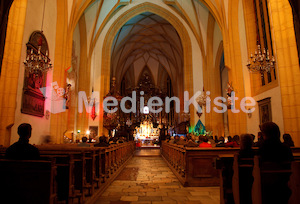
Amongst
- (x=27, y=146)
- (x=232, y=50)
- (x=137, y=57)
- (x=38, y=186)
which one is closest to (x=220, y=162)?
(x=38, y=186)

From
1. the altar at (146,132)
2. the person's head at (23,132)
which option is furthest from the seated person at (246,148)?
the altar at (146,132)

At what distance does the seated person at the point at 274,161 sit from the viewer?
199 cm

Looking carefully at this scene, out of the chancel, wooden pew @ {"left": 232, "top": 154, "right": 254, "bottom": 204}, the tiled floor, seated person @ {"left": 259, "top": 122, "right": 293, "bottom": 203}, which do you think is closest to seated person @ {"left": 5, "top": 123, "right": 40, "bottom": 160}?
the chancel

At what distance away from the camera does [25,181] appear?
214cm

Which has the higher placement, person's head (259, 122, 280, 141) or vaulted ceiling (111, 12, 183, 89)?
vaulted ceiling (111, 12, 183, 89)

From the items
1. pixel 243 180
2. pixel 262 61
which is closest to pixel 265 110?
pixel 262 61

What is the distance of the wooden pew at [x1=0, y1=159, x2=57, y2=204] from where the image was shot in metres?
2.14

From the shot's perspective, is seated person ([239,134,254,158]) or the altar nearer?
seated person ([239,134,254,158])

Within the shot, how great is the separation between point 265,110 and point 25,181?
8645mm

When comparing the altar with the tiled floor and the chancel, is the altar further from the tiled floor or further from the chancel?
the tiled floor

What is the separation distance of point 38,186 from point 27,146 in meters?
0.51

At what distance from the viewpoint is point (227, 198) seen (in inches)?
113

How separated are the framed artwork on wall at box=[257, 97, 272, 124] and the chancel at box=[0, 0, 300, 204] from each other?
0.15ft

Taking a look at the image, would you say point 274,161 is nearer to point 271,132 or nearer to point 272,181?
point 272,181
